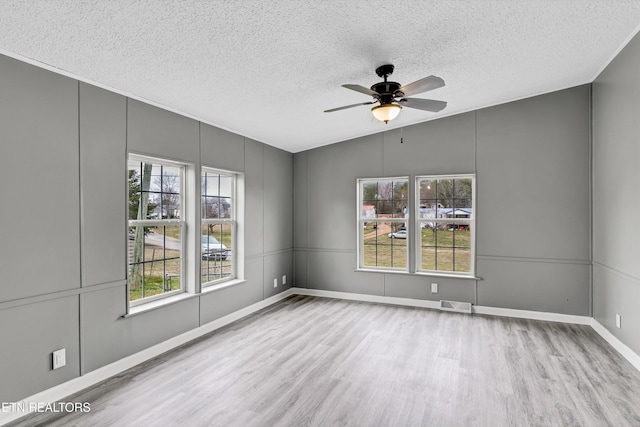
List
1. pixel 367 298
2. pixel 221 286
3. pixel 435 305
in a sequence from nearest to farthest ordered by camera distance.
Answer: pixel 221 286, pixel 435 305, pixel 367 298

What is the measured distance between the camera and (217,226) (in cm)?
459

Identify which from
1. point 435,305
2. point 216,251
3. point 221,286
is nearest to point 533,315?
point 435,305

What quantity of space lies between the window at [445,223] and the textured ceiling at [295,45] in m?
1.49

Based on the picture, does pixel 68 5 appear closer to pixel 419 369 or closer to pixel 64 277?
pixel 64 277

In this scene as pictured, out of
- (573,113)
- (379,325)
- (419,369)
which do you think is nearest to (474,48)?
(573,113)

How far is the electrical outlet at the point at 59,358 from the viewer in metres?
2.59

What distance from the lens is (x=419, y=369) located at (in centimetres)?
315

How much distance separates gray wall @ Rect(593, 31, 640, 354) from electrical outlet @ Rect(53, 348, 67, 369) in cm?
502

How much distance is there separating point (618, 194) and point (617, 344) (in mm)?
1598

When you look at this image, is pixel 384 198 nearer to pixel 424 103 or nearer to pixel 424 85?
pixel 424 103

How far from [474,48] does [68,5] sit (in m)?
3.06

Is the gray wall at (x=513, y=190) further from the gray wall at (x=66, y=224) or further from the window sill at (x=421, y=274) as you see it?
the gray wall at (x=66, y=224)

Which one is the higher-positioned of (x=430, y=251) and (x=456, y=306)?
(x=430, y=251)

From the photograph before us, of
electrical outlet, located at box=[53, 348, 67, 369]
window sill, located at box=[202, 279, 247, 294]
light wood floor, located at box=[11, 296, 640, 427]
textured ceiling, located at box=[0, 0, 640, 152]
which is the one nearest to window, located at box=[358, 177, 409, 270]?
light wood floor, located at box=[11, 296, 640, 427]
